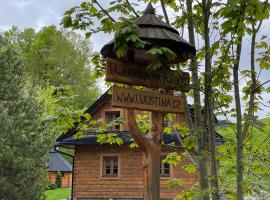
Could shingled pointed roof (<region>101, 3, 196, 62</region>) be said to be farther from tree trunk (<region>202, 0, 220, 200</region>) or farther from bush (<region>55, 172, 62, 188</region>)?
bush (<region>55, 172, 62, 188</region>)

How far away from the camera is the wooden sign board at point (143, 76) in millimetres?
3241

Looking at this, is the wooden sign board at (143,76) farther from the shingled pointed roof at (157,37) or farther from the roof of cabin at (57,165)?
the roof of cabin at (57,165)

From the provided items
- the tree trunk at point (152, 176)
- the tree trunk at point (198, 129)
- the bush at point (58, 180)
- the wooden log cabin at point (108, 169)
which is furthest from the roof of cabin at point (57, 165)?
the tree trunk at point (152, 176)

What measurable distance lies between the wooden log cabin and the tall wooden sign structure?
12.8 meters

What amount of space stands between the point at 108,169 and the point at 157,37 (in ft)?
48.0

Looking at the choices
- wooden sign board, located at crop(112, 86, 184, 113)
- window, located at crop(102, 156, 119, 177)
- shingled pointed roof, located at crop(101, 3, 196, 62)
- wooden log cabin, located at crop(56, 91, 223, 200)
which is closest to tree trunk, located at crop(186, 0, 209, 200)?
wooden sign board, located at crop(112, 86, 184, 113)

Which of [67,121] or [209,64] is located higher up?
[209,64]

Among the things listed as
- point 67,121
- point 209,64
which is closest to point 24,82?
point 67,121

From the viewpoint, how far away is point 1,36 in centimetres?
1578

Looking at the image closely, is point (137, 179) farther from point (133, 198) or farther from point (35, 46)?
point (35, 46)

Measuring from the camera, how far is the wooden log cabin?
1658cm

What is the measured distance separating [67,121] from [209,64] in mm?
1805

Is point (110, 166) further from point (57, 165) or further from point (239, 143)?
point (57, 165)

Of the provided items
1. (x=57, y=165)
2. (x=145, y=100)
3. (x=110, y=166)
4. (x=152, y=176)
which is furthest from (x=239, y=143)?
(x=57, y=165)
